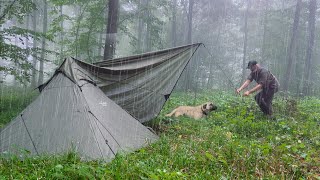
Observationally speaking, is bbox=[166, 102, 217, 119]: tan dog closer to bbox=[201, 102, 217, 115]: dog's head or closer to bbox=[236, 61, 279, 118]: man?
bbox=[201, 102, 217, 115]: dog's head

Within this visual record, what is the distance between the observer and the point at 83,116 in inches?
161

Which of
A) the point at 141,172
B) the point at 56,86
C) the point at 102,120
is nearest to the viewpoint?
the point at 141,172

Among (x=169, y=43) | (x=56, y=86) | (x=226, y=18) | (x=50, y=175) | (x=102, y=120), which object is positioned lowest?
(x=50, y=175)

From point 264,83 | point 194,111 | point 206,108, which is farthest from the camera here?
point 206,108

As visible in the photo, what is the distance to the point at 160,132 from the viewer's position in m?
5.71

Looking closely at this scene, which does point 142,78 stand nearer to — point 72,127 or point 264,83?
point 72,127

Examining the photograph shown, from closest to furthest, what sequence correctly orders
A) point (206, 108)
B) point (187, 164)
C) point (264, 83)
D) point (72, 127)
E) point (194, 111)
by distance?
1. point (187, 164)
2. point (72, 127)
3. point (264, 83)
4. point (194, 111)
5. point (206, 108)

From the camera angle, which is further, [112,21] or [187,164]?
[112,21]

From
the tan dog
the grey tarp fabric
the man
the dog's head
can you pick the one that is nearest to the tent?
the grey tarp fabric

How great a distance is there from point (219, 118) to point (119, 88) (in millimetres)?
2703

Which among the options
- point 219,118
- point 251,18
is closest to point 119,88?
point 219,118

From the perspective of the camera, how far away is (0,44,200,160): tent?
383 cm

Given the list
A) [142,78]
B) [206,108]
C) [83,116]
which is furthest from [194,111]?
[83,116]

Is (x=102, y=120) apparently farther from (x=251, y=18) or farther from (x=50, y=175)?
(x=251, y=18)
